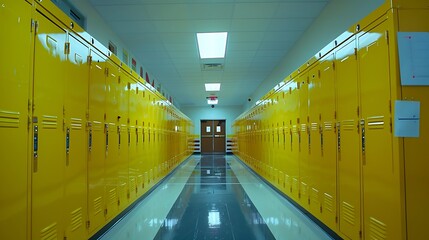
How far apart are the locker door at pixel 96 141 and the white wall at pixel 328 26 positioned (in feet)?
10.1

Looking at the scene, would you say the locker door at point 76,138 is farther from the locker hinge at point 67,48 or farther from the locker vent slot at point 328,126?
the locker vent slot at point 328,126

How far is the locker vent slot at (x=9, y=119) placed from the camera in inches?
60.2

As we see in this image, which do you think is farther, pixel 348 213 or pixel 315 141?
pixel 315 141

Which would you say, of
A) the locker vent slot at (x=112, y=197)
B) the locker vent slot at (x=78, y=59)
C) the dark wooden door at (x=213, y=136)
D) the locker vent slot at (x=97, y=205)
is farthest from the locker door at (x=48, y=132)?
the dark wooden door at (x=213, y=136)

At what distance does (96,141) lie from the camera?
2.90 metres

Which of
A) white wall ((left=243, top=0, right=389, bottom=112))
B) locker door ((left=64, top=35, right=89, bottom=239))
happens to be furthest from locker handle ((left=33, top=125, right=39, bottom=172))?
white wall ((left=243, top=0, right=389, bottom=112))

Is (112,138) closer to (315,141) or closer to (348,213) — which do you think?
(315,141)

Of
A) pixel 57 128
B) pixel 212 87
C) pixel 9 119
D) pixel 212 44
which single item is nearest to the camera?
pixel 9 119

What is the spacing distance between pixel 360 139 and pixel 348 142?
0.76 feet

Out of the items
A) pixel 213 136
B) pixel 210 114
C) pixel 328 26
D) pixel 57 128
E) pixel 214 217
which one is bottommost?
pixel 214 217

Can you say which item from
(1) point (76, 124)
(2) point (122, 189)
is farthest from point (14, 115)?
(2) point (122, 189)

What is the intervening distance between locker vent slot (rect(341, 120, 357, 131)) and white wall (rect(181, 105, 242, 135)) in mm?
15881

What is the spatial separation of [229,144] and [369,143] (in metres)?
16.4

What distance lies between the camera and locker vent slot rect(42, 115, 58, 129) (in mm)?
1943
